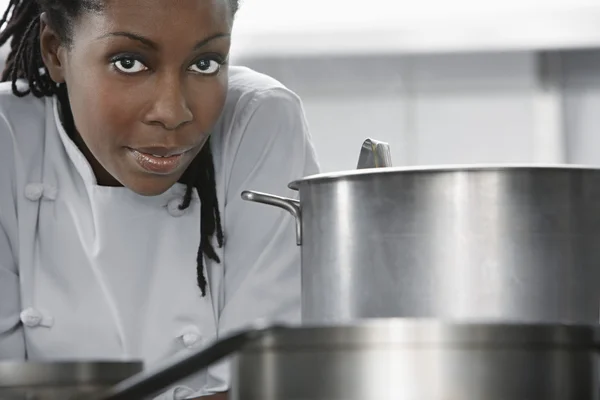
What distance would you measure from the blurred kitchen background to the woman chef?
2223 mm

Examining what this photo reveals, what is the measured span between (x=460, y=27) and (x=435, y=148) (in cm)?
43

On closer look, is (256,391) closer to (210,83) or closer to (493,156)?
(210,83)

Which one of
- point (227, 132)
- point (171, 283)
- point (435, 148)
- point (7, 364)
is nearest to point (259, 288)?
point (171, 283)

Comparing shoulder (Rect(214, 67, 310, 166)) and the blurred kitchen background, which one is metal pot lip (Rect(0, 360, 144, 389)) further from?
the blurred kitchen background

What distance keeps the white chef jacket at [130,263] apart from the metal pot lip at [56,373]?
66cm

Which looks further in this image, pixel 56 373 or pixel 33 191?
pixel 33 191

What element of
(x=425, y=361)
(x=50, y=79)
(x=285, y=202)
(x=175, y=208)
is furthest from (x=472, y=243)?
(x=50, y=79)

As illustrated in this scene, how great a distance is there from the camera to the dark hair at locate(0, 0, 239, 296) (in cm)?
130

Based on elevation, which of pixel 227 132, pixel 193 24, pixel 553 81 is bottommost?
pixel 227 132

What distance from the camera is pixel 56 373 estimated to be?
590 millimetres

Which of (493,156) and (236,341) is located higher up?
(493,156)

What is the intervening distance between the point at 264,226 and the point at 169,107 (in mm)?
235

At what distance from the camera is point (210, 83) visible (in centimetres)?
123

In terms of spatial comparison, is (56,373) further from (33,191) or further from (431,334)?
(33,191)
